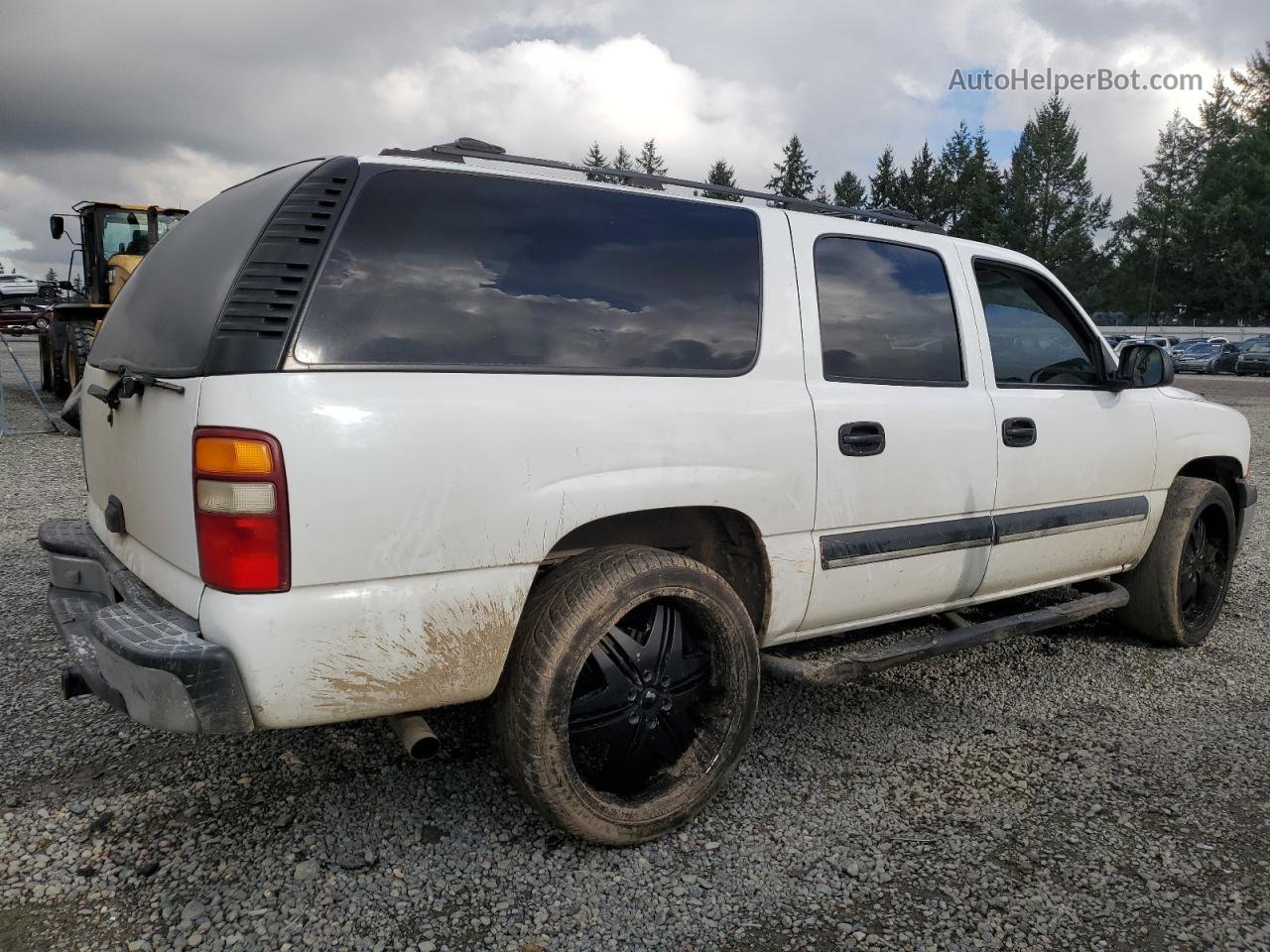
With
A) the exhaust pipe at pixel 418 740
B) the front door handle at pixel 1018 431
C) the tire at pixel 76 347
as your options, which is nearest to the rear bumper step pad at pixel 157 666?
the exhaust pipe at pixel 418 740

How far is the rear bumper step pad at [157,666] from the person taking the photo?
6.78 feet

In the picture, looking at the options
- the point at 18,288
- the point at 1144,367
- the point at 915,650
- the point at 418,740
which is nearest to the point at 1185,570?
the point at 1144,367

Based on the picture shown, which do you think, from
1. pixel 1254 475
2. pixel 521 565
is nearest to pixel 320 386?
pixel 521 565

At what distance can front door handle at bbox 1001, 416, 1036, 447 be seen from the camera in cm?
345

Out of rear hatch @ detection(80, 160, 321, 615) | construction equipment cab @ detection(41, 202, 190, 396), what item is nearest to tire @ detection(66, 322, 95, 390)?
construction equipment cab @ detection(41, 202, 190, 396)

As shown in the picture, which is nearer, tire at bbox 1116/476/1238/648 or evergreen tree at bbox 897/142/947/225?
tire at bbox 1116/476/1238/648

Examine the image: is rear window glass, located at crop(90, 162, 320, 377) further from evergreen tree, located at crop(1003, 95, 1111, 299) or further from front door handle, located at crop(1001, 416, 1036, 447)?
evergreen tree, located at crop(1003, 95, 1111, 299)

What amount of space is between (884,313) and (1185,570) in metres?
2.23

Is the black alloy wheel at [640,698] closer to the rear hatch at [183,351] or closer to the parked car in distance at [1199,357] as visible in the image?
the rear hatch at [183,351]

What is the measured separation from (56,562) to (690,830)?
6.93ft

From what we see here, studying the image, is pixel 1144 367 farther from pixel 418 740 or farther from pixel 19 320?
pixel 19 320

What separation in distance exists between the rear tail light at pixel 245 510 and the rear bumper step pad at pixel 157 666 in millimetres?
168

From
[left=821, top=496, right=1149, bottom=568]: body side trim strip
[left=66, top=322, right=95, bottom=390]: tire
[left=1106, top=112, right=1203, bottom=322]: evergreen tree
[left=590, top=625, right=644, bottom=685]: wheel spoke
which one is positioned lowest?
[left=590, top=625, right=644, bottom=685]: wheel spoke

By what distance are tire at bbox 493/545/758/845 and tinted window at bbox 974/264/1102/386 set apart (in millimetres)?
1641
